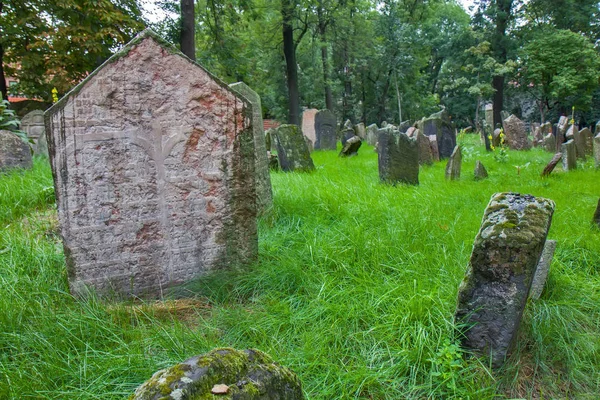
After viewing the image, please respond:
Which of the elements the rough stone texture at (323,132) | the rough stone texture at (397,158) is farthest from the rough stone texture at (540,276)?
the rough stone texture at (323,132)

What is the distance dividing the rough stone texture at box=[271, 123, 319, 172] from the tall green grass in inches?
166

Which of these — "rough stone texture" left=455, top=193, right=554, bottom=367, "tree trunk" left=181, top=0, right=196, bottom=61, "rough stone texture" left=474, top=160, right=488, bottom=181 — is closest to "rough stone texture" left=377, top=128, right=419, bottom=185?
"rough stone texture" left=474, top=160, right=488, bottom=181

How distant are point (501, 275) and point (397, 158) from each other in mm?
4914

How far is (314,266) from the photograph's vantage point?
11.5ft

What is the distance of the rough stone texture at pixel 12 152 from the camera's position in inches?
265

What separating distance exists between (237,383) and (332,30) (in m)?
20.8

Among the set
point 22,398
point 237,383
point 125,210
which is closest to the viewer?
point 237,383

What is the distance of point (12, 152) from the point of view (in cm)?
680

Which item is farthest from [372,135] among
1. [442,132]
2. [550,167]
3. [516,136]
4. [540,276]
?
[540,276]

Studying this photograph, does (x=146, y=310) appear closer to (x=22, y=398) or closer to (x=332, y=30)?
(x=22, y=398)

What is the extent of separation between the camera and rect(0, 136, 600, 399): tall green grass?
7.63 feet

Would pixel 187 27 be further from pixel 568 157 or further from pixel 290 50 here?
pixel 568 157

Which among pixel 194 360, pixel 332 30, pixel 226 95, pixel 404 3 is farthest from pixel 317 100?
pixel 194 360

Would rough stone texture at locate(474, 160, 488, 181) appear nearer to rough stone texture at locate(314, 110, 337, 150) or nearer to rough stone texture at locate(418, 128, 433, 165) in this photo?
rough stone texture at locate(418, 128, 433, 165)
